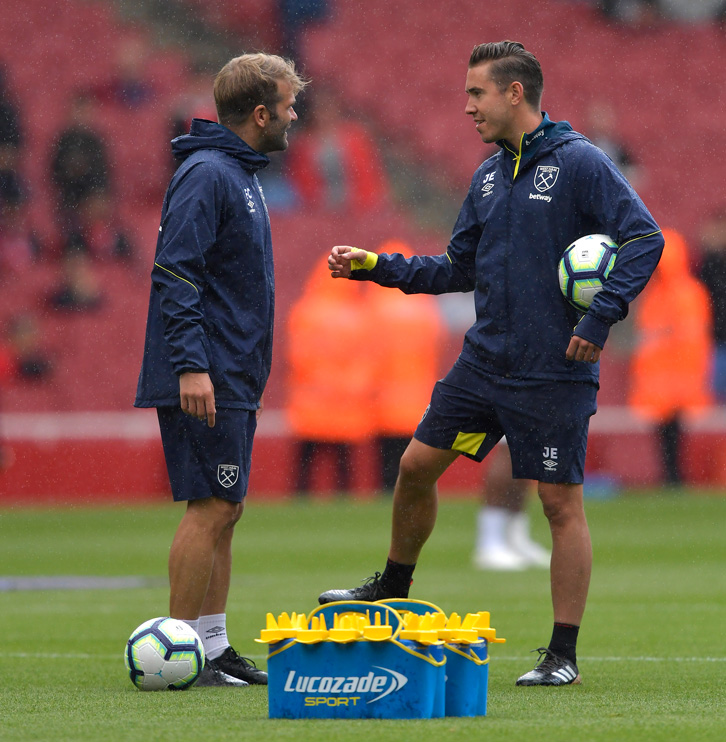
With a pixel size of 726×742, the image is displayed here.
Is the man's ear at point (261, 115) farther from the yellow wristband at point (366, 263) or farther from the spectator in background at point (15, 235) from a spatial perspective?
the spectator in background at point (15, 235)

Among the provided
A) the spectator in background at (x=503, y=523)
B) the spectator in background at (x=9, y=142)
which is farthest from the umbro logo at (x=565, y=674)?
the spectator in background at (x=9, y=142)

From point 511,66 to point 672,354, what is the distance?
12367mm

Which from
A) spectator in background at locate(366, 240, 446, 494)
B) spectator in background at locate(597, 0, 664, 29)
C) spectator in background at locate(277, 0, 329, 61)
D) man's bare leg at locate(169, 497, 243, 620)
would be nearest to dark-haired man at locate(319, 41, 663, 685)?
man's bare leg at locate(169, 497, 243, 620)

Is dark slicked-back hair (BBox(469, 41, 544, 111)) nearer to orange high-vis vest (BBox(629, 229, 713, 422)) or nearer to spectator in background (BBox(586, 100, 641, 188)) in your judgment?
orange high-vis vest (BBox(629, 229, 713, 422))

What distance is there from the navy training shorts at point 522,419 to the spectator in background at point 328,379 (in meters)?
11.1

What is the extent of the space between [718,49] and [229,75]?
18.4m

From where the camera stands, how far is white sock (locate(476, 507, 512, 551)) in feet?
32.5

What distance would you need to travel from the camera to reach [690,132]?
872 inches

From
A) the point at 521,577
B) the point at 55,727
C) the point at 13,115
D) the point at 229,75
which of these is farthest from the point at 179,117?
the point at 55,727

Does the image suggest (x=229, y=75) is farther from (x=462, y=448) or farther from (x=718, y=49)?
(x=718, y=49)

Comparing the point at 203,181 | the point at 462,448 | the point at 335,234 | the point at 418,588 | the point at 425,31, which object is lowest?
the point at 418,588

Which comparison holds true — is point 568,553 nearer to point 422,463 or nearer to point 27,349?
point 422,463

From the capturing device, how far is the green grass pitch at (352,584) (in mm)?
4164

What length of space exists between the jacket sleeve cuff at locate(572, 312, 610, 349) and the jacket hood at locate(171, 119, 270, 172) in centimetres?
129
